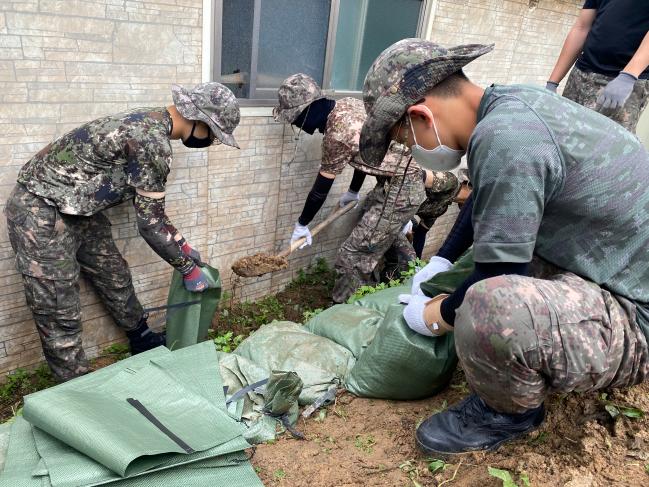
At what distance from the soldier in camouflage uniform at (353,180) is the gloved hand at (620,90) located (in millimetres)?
1341

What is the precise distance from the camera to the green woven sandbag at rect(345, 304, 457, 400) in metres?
2.05

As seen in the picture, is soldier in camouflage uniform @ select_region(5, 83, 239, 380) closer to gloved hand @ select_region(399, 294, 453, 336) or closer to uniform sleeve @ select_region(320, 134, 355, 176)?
uniform sleeve @ select_region(320, 134, 355, 176)

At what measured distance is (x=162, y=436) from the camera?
1.75 meters

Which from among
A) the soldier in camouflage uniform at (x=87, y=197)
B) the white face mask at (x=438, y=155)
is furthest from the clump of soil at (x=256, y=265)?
the white face mask at (x=438, y=155)

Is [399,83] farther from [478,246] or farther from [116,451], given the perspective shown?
[116,451]

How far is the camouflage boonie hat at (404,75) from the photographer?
161 cm

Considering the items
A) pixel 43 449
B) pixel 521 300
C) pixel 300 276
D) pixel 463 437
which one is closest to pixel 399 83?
pixel 521 300

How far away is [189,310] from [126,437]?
5.01ft

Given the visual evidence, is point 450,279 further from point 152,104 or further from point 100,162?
point 152,104

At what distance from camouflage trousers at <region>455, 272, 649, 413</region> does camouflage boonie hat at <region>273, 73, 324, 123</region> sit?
2205 millimetres

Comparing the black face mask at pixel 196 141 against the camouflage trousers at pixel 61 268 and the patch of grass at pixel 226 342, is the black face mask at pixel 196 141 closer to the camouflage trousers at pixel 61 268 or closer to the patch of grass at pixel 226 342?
the camouflage trousers at pixel 61 268

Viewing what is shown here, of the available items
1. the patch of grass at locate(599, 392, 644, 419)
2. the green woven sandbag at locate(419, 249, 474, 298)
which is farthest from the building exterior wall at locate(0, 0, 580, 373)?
the patch of grass at locate(599, 392, 644, 419)

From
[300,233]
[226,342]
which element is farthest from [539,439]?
[300,233]

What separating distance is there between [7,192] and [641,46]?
3778 mm
